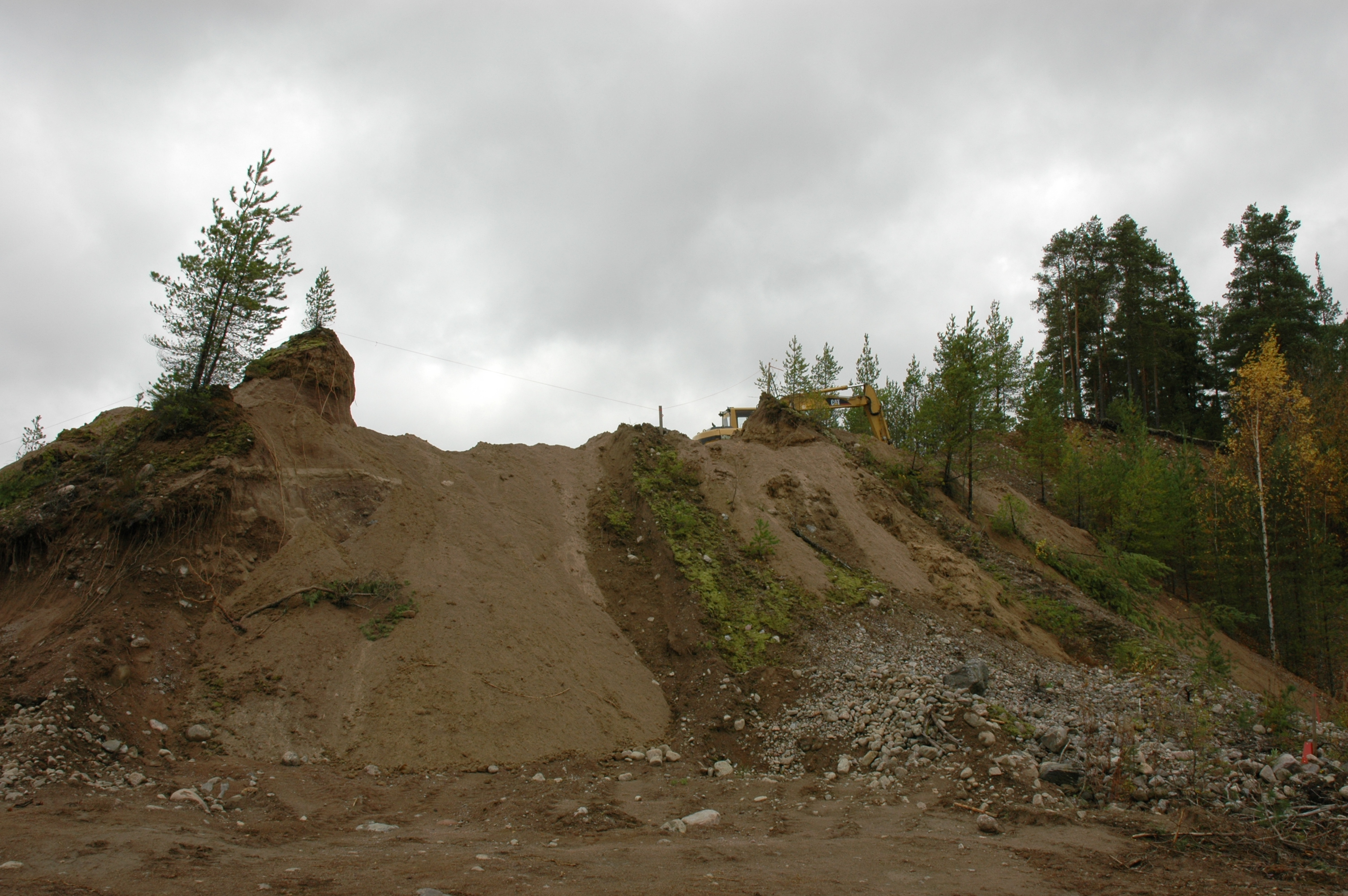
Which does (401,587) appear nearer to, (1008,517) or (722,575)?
(722,575)

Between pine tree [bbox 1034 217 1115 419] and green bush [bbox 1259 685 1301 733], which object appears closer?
green bush [bbox 1259 685 1301 733]

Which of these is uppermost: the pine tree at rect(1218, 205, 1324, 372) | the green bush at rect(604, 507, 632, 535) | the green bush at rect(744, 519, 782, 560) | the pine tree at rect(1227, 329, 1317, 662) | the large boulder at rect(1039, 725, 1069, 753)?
the pine tree at rect(1218, 205, 1324, 372)

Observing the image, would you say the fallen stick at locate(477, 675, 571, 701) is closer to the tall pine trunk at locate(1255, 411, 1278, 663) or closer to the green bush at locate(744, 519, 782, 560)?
the green bush at locate(744, 519, 782, 560)

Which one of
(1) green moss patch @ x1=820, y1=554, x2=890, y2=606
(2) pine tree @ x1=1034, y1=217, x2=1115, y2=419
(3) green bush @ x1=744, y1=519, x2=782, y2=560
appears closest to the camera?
(1) green moss patch @ x1=820, y1=554, x2=890, y2=606

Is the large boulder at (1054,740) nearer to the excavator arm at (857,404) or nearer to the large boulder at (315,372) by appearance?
the large boulder at (315,372)

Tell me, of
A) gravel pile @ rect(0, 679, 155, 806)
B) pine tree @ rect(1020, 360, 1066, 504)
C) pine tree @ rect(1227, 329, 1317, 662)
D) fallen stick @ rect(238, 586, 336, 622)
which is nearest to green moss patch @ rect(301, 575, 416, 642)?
fallen stick @ rect(238, 586, 336, 622)

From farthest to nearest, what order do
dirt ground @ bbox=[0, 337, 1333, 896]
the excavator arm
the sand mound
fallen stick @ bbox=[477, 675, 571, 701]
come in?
the excavator arm
fallen stick @ bbox=[477, 675, 571, 701]
the sand mound
dirt ground @ bbox=[0, 337, 1333, 896]

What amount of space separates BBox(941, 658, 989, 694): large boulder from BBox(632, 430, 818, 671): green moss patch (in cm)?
274

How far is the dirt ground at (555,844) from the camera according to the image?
15.8ft

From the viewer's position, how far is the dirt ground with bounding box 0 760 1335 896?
4.83 m

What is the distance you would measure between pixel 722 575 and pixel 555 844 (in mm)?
7164

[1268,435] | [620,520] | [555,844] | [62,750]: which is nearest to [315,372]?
[620,520]

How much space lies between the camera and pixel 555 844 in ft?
20.0

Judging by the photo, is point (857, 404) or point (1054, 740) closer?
point (1054, 740)
